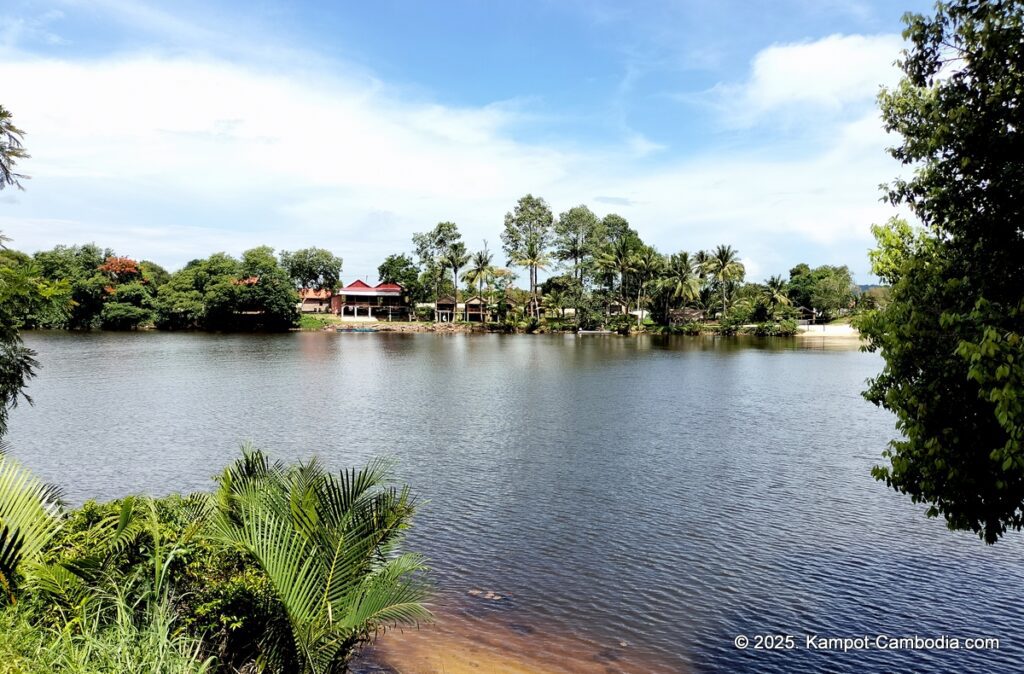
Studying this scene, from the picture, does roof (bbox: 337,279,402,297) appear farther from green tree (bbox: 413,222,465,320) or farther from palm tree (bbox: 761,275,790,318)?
palm tree (bbox: 761,275,790,318)

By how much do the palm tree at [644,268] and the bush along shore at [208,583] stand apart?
100 m

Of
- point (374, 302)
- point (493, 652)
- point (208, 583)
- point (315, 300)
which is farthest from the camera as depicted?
point (315, 300)

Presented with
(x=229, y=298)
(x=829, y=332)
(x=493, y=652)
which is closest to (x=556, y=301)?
(x=829, y=332)

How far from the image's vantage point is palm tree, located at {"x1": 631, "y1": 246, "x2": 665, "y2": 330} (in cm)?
10588

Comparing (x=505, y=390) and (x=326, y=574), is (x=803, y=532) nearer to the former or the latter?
(x=326, y=574)

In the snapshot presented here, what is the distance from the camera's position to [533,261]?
10988cm

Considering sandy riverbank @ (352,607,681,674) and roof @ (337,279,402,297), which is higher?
roof @ (337,279,402,297)

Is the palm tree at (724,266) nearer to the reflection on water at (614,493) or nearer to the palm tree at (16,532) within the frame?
the reflection on water at (614,493)

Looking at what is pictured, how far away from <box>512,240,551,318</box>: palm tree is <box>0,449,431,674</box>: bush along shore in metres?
103

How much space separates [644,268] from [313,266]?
2564 inches

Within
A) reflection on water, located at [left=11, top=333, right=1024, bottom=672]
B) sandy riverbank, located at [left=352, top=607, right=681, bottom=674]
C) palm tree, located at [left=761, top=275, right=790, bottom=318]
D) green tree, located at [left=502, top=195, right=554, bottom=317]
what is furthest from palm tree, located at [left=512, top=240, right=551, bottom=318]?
sandy riverbank, located at [left=352, top=607, right=681, bottom=674]

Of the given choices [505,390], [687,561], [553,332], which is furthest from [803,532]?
[553,332]

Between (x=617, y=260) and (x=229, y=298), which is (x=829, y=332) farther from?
(x=229, y=298)

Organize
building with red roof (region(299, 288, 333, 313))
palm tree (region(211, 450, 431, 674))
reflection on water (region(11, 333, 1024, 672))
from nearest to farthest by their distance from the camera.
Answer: palm tree (region(211, 450, 431, 674))
reflection on water (region(11, 333, 1024, 672))
building with red roof (region(299, 288, 333, 313))
